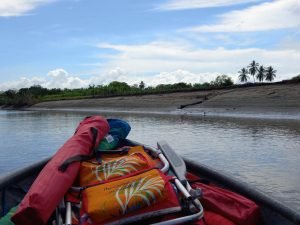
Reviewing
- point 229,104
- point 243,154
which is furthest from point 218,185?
point 229,104

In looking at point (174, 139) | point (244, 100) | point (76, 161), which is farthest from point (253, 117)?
point (76, 161)

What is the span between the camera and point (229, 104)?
2766cm

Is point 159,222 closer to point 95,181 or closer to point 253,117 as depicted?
point 95,181

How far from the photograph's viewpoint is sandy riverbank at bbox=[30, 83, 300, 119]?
23.6m

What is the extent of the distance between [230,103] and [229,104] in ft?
0.60

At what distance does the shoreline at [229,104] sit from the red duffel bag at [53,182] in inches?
716

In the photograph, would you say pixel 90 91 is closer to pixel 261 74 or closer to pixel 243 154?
pixel 261 74

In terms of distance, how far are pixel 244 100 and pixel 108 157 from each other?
24311mm

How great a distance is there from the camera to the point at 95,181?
3.11 metres

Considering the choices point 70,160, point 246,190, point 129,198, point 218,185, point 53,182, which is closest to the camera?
point 129,198

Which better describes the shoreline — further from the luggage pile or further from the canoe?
the luggage pile

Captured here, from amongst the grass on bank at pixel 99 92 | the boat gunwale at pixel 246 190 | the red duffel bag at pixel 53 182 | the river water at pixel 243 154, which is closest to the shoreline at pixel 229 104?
the grass on bank at pixel 99 92

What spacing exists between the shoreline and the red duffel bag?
716 inches

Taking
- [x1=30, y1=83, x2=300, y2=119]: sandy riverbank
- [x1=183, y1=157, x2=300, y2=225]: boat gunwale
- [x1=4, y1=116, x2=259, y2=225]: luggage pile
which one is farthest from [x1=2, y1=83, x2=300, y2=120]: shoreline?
[x1=4, y1=116, x2=259, y2=225]: luggage pile
